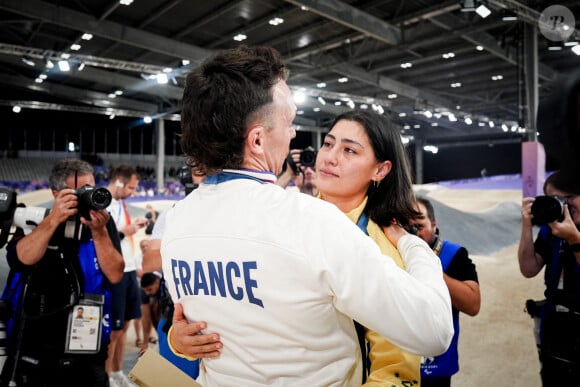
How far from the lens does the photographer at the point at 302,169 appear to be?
243 cm

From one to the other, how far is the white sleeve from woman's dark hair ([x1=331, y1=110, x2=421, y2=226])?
563 millimetres

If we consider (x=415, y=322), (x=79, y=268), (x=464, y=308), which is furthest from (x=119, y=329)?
(x=415, y=322)

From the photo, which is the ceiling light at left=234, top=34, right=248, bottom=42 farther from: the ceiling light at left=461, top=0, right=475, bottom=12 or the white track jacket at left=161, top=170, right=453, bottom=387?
the white track jacket at left=161, top=170, right=453, bottom=387

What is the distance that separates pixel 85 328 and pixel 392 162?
1.46 meters

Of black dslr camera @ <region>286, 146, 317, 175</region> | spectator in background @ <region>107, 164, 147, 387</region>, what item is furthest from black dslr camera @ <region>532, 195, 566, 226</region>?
spectator in background @ <region>107, 164, 147, 387</region>

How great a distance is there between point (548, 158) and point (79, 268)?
1.95 metres

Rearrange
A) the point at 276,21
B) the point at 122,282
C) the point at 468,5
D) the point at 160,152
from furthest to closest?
1. the point at 160,152
2. the point at 276,21
3. the point at 468,5
4. the point at 122,282

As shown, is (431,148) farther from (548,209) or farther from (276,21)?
(548,209)

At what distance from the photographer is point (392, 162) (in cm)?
142

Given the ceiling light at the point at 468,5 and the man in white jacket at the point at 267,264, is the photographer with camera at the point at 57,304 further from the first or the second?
the ceiling light at the point at 468,5

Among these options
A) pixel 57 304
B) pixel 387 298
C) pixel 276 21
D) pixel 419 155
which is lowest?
pixel 57 304

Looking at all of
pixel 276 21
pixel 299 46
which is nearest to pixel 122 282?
pixel 276 21

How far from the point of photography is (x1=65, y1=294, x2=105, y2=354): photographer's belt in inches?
75.8

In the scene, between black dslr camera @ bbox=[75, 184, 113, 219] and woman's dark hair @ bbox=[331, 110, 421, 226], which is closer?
woman's dark hair @ bbox=[331, 110, 421, 226]
